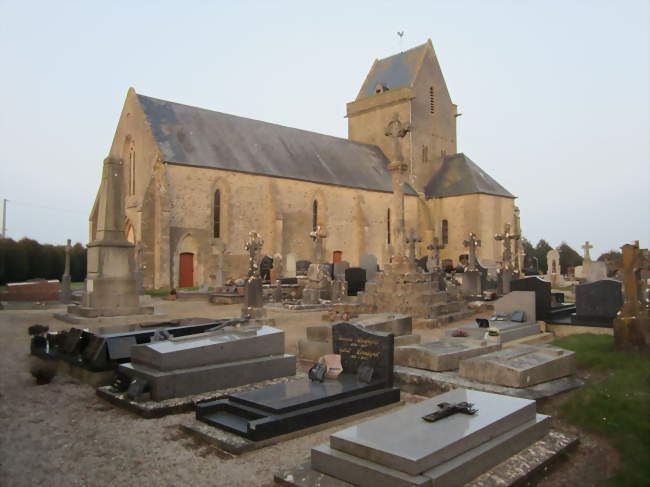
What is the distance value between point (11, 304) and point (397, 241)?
474 inches

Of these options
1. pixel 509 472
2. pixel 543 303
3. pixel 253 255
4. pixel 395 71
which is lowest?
pixel 509 472

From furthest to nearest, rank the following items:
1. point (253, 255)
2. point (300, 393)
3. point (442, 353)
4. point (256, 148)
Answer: point (256, 148), point (253, 255), point (442, 353), point (300, 393)

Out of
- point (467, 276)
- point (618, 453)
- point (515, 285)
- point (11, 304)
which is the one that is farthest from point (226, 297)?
point (618, 453)

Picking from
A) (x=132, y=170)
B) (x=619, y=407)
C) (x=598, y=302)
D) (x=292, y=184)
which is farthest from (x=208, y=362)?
(x=132, y=170)

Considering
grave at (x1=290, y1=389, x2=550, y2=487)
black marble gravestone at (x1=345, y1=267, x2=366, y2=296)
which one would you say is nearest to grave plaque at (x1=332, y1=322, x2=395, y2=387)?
grave at (x1=290, y1=389, x2=550, y2=487)

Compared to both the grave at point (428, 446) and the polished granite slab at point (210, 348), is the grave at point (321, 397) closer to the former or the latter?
the polished granite slab at point (210, 348)

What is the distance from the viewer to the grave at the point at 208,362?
527 centimetres

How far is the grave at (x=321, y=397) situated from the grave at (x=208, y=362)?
47 centimetres

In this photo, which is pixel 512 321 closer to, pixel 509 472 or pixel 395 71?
pixel 509 472

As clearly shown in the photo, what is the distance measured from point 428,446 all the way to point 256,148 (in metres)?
25.4

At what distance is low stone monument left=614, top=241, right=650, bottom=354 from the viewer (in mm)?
6332

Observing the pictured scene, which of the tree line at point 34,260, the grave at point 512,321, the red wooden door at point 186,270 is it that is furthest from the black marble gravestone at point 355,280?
the tree line at point 34,260

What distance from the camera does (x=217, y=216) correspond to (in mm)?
24812

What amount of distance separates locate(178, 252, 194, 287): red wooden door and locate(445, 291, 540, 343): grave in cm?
1710
